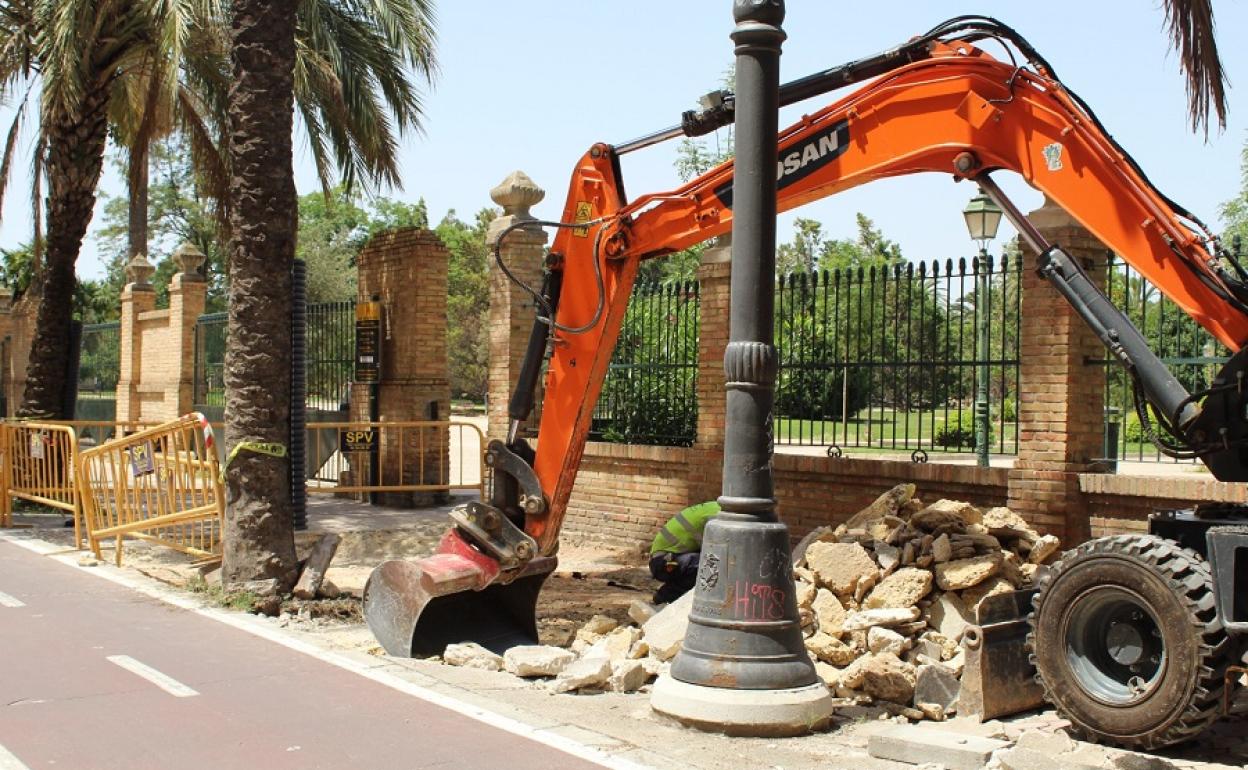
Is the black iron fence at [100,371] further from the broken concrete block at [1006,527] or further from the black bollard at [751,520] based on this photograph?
the black bollard at [751,520]

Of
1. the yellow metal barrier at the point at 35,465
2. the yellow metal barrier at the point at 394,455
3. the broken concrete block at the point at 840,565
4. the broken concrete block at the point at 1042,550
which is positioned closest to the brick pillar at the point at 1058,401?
the broken concrete block at the point at 1042,550

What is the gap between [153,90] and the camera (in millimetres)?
16688

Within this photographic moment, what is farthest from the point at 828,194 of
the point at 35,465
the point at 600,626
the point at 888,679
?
the point at 35,465

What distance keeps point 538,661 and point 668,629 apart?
88 cm

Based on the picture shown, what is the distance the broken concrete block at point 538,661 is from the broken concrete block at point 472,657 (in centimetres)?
24

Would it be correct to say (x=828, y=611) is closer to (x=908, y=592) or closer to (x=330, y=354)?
(x=908, y=592)

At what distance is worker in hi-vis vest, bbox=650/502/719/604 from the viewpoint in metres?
9.57

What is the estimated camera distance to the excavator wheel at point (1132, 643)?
5742mm

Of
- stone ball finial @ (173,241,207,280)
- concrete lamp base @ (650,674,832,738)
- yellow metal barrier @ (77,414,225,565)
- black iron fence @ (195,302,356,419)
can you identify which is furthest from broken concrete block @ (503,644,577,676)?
stone ball finial @ (173,241,207,280)

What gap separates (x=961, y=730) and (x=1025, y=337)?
14.4 ft

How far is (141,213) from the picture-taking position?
113 feet

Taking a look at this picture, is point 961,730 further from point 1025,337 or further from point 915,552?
point 1025,337

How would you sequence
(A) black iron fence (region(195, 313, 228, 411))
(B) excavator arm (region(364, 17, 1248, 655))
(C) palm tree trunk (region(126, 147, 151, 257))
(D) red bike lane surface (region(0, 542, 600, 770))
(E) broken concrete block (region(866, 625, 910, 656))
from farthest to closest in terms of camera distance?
(A) black iron fence (region(195, 313, 228, 411)) → (C) palm tree trunk (region(126, 147, 151, 257)) → (E) broken concrete block (region(866, 625, 910, 656)) → (B) excavator arm (region(364, 17, 1248, 655)) → (D) red bike lane surface (region(0, 542, 600, 770))

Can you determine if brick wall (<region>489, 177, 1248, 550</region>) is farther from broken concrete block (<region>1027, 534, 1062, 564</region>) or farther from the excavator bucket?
the excavator bucket
